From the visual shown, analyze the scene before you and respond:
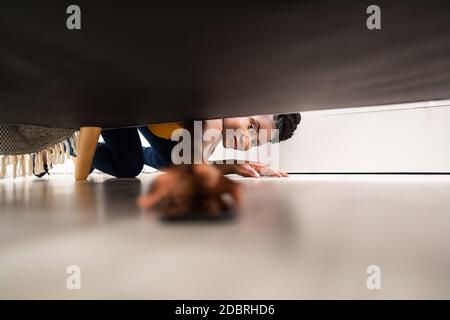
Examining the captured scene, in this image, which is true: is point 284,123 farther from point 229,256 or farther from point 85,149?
point 229,256

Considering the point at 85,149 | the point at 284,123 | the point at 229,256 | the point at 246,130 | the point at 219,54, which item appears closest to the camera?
the point at 229,256

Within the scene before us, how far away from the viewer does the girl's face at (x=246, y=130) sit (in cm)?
161

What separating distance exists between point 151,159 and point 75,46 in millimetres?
1556

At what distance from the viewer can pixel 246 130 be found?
1.66m

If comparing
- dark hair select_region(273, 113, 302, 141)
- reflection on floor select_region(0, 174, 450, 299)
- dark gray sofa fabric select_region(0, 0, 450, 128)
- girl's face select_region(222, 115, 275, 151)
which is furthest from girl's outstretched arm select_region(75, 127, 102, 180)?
dark hair select_region(273, 113, 302, 141)

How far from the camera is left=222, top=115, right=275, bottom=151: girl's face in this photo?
5.27ft

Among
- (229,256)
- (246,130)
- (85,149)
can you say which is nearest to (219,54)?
(229,256)

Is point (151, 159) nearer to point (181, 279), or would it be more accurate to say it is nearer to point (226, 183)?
point (226, 183)

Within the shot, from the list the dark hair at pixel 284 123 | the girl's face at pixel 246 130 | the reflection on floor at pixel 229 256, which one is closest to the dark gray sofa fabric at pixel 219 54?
the reflection on floor at pixel 229 256

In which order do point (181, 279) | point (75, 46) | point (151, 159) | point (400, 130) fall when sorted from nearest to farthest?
1. point (181, 279)
2. point (75, 46)
3. point (151, 159)
4. point (400, 130)

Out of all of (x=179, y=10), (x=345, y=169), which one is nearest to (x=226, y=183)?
(x=179, y=10)

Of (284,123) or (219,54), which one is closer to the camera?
(219,54)

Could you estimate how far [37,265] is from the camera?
192 mm

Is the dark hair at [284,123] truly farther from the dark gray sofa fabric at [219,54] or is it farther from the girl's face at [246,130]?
the dark gray sofa fabric at [219,54]
